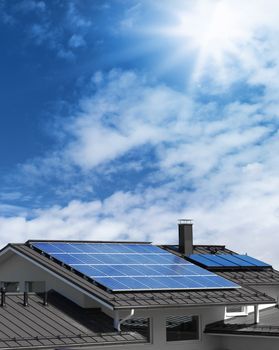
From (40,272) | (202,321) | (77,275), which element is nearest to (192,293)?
(202,321)

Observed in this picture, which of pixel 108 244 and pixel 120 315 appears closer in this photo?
pixel 120 315

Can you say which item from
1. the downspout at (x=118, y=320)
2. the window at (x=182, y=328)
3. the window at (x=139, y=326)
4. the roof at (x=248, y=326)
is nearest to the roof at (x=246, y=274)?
the roof at (x=248, y=326)

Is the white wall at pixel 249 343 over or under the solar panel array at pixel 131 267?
under

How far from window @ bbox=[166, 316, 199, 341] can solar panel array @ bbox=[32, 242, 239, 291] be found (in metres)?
1.56

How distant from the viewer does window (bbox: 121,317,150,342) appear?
2884 centimetres

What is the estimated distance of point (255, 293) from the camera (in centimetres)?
3170

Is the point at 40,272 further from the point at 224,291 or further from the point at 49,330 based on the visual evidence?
the point at 224,291

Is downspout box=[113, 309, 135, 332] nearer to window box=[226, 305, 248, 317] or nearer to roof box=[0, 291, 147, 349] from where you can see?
roof box=[0, 291, 147, 349]

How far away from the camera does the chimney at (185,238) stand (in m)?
37.4

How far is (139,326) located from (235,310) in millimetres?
6434

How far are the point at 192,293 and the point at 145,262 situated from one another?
3.56m

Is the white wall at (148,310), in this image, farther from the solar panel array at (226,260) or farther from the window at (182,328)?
the solar panel array at (226,260)

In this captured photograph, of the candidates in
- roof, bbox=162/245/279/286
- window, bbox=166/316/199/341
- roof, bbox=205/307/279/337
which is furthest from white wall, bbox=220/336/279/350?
roof, bbox=162/245/279/286

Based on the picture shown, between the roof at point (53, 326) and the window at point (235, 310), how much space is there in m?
6.92
